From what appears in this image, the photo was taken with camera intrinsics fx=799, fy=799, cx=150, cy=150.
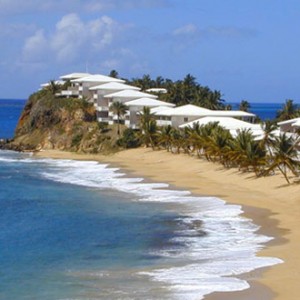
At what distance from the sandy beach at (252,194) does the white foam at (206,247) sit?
676mm

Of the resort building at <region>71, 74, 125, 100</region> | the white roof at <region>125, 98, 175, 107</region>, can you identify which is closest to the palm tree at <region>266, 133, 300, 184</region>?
the white roof at <region>125, 98, 175, 107</region>

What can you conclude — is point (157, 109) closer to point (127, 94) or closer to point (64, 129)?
point (127, 94)

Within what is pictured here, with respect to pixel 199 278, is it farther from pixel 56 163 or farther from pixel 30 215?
pixel 56 163

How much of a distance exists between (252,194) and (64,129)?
159 ft

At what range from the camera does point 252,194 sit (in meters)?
50.9

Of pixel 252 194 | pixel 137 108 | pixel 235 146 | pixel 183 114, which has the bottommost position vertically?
pixel 252 194

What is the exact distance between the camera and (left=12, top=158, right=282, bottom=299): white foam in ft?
88.6

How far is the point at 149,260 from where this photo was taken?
31484 mm

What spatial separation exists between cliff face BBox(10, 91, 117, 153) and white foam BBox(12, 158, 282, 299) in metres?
31.8

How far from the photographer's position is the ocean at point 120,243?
1062 inches

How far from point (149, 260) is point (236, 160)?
2919 centimetres

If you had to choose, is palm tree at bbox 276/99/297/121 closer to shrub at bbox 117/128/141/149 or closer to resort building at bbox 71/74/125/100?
shrub at bbox 117/128/141/149

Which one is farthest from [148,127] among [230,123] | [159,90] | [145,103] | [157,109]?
[159,90]

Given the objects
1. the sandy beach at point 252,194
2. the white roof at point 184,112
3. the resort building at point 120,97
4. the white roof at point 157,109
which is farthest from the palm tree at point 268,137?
the resort building at point 120,97
